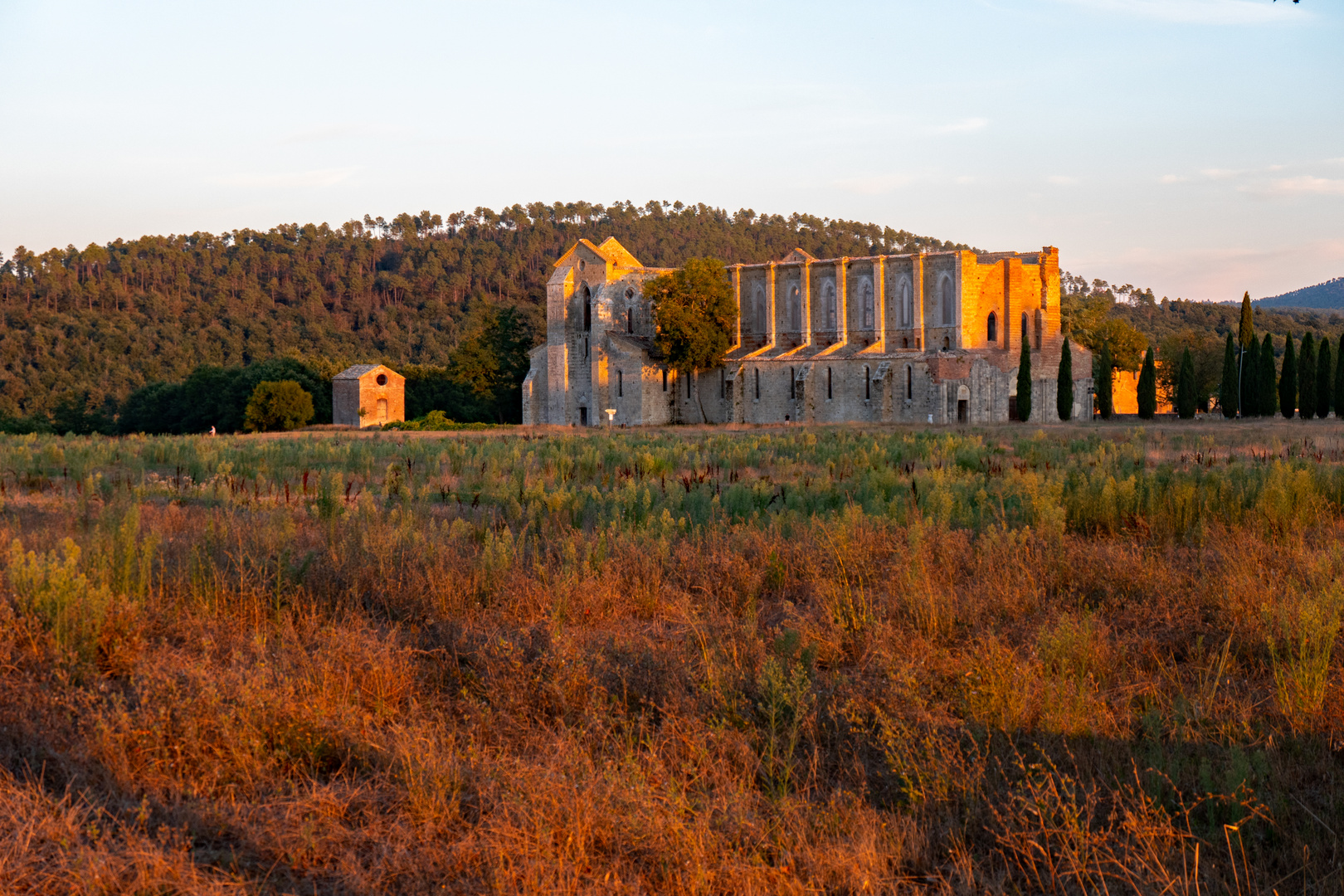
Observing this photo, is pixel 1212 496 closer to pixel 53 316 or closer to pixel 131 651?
pixel 131 651

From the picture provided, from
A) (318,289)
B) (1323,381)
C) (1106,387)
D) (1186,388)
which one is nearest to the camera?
(1323,381)

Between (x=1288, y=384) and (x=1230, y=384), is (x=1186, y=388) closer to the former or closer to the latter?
(x=1230, y=384)

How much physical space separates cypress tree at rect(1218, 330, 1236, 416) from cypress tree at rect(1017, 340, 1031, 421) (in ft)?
31.7

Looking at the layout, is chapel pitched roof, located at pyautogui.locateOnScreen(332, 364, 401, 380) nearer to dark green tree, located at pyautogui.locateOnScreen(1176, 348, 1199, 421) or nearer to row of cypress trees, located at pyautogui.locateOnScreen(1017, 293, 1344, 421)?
row of cypress trees, located at pyautogui.locateOnScreen(1017, 293, 1344, 421)

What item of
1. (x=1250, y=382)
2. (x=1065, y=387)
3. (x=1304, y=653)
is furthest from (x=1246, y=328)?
(x=1304, y=653)

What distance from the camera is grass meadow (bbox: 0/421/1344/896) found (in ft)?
10.2

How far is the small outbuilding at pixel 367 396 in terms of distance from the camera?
53.4 m

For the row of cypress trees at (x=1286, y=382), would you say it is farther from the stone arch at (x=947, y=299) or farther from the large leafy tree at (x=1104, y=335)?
the stone arch at (x=947, y=299)

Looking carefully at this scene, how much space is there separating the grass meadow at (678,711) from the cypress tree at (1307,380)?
145ft

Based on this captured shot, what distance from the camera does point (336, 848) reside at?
3.22 meters

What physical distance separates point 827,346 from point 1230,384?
19349 mm

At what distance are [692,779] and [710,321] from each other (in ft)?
163

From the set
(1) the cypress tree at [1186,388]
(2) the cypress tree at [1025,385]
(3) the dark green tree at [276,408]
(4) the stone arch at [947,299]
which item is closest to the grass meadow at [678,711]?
(2) the cypress tree at [1025,385]

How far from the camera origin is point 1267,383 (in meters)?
45.9
